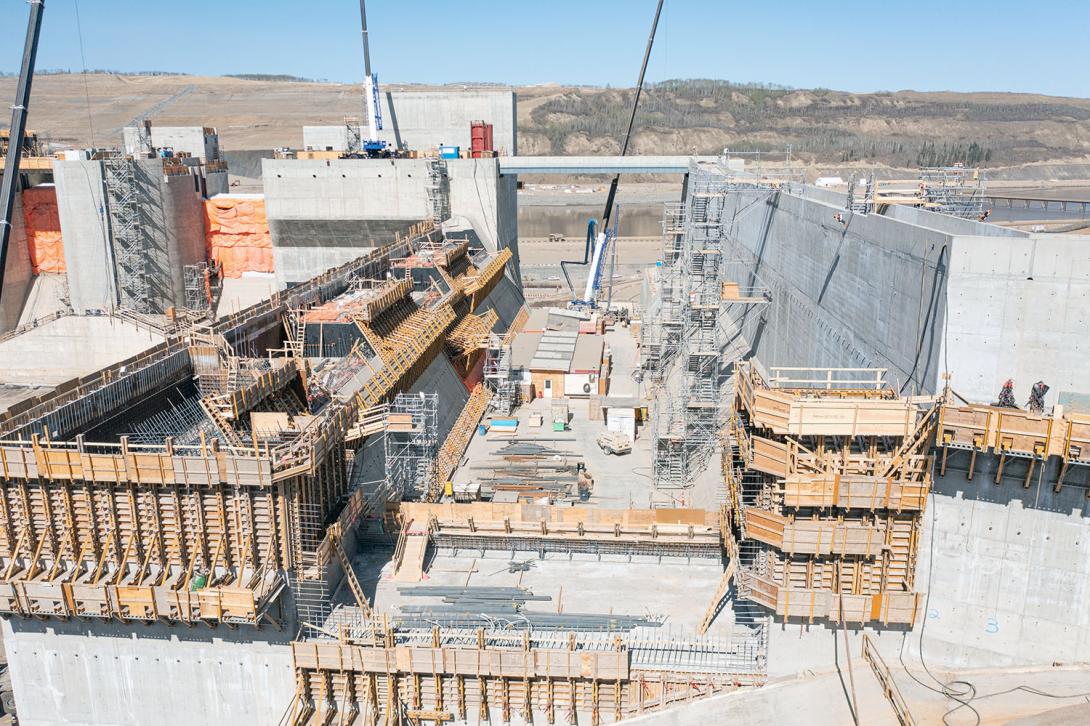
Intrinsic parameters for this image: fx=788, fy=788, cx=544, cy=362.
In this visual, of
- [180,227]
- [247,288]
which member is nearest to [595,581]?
[180,227]

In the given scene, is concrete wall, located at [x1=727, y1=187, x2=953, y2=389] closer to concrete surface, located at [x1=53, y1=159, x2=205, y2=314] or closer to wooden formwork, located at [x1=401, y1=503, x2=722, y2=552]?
wooden formwork, located at [x1=401, y1=503, x2=722, y2=552]

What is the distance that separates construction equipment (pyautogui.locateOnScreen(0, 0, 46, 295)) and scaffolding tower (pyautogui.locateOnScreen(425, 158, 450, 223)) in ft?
79.3

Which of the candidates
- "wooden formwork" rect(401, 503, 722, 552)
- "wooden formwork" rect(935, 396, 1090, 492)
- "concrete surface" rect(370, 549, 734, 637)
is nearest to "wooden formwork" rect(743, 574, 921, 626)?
"concrete surface" rect(370, 549, 734, 637)

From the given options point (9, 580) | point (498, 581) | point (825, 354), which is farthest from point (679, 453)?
point (9, 580)

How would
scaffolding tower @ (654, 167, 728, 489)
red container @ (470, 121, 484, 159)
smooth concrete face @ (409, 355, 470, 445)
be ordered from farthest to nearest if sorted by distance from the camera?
red container @ (470, 121, 484, 159) < smooth concrete face @ (409, 355, 470, 445) < scaffolding tower @ (654, 167, 728, 489)

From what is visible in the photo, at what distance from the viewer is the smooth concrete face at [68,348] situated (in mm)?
40188

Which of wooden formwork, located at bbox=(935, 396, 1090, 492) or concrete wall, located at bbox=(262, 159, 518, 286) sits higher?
concrete wall, located at bbox=(262, 159, 518, 286)

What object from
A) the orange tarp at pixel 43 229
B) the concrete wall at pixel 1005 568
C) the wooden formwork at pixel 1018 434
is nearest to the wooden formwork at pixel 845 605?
the concrete wall at pixel 1005 568

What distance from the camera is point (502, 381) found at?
39156mm

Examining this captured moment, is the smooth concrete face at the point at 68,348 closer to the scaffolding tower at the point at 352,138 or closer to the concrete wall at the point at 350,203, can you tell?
the concrete wall at the point at 350,203

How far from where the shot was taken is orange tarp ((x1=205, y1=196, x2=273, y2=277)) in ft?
183

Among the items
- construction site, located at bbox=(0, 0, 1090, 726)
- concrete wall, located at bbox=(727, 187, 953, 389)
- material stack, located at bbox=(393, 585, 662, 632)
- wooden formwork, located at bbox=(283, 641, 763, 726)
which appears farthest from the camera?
material stack, located at bbox=(393, 585, 662, 632)

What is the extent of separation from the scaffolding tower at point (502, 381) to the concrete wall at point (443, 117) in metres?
29.5

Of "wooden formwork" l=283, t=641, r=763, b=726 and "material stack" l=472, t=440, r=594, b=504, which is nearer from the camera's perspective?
"wooden formwork" l=283, t=641, r=763, b=726
